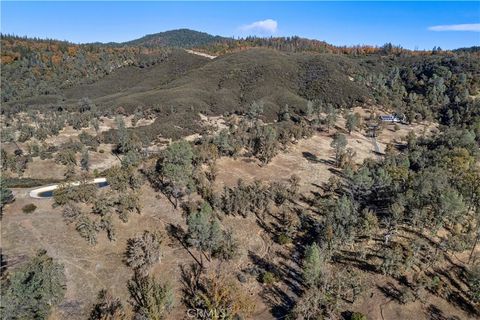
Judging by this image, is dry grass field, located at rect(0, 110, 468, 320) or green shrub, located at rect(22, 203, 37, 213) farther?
green shrub, located at rect(22, 203, 37, 213)

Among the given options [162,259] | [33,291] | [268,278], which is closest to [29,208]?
[33,291]

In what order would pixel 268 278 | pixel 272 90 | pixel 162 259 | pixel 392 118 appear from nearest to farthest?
pixel 268 278, pixel 162 259, pixel 392 118, pixel 272 90

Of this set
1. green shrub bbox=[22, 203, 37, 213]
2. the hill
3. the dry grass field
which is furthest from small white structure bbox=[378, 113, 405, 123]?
green shrub bbox=[22, 203, 37, 213]

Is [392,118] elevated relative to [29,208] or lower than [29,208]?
elevated

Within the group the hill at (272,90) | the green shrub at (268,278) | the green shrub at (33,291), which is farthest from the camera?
the hill at (272,90)

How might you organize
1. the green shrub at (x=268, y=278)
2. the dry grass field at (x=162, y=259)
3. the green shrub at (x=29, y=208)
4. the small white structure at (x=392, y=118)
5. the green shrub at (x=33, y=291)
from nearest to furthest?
1. the green shrub at (x=33, y=291)
2. the dry grass field at (x=162, y=259)
3. the green shrub at (x=268, y=278)
4. the green shrub at (x=29, y=208)
5. the small white structure at (x=392, y=118)

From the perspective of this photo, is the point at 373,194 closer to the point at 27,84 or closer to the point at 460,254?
the point at 460,254

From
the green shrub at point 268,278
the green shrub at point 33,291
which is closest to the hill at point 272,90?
the green shrub at point 33,291

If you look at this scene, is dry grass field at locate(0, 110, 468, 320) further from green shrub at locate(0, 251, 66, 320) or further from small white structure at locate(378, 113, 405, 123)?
small white structure at locate(378, 113, 405, 123)

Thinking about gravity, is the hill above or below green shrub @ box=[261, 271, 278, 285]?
above

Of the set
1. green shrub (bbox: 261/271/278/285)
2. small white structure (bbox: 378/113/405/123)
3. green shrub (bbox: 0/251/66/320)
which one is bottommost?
green shrub (bbox: 261/271/278/285)

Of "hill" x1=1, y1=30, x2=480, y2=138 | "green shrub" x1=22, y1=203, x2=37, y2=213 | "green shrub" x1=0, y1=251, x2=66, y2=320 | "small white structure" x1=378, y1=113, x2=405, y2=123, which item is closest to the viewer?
"green shrub" x1=0, y1=251, x2=66, y2=320

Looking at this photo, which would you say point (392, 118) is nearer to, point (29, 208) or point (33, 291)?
point (29, 208)

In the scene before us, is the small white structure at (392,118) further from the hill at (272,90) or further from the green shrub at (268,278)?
the green shrub at (268,278)
